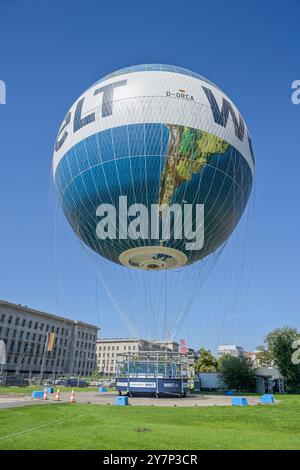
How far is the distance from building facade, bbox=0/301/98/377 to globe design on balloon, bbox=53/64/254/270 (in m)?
65.1

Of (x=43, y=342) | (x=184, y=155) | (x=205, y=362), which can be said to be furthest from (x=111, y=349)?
(x=184, y=155)

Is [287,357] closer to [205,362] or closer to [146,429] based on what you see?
[205,362]

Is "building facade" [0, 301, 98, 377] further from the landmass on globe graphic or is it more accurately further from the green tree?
the landmass on globe graphic

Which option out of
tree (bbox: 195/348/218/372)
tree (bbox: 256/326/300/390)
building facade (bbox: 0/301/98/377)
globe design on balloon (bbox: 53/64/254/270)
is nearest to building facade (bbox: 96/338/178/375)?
building facade (bbox: 0/301/98/377)

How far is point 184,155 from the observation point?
21.8 metres

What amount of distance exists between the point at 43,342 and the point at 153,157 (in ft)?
329

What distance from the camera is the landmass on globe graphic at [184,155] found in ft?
71.3

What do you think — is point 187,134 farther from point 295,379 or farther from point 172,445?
point 295,379

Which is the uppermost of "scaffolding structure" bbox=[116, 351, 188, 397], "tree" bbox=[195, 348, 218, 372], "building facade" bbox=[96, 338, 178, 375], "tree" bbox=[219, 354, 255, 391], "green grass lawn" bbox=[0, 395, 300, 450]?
"building facade" bbox=[96, 338, 178, 375]

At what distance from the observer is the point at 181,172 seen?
72.3 feet

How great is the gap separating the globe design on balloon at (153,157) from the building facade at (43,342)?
2561 inches

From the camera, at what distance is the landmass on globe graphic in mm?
21734

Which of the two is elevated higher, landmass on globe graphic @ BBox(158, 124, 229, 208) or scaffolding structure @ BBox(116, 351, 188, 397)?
landmass on globe graphic @ BBox(158, 124, 229, 208)

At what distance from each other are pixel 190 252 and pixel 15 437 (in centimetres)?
1783
